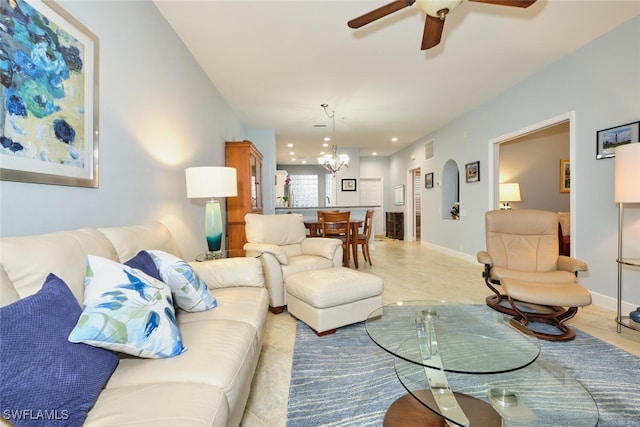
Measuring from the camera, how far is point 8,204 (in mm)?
1159

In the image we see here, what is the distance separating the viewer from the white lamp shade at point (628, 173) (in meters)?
2.09

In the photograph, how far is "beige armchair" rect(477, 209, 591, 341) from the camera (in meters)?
2.11

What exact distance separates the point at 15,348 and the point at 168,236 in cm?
128

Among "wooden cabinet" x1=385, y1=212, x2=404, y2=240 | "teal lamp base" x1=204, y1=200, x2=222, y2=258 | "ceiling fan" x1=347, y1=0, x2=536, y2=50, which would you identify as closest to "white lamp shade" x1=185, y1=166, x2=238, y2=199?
"teal lamp base" x1=204, y1=200, x2=222, y2=258

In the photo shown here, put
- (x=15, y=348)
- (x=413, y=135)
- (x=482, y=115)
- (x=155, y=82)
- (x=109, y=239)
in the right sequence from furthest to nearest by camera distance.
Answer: (x=413, y=135), (x=482, y=115), (x=155, y=82), (x=109, y=239), (x=15, y=348)

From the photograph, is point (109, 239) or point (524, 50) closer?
point (109, 239)

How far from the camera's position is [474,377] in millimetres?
1406

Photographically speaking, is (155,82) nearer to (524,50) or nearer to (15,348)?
(15,348)

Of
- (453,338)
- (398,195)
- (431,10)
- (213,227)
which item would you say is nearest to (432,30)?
(431,10)

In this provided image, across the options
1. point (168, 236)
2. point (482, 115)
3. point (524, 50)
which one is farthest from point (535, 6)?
point (168, 236)

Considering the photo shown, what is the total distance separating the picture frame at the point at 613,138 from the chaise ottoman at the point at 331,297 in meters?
2.53

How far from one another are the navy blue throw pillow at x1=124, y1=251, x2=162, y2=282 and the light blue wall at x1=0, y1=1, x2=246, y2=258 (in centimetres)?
41

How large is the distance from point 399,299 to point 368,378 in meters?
1.52

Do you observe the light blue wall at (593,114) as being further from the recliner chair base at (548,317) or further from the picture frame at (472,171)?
the recliner chair base at (548,317)
